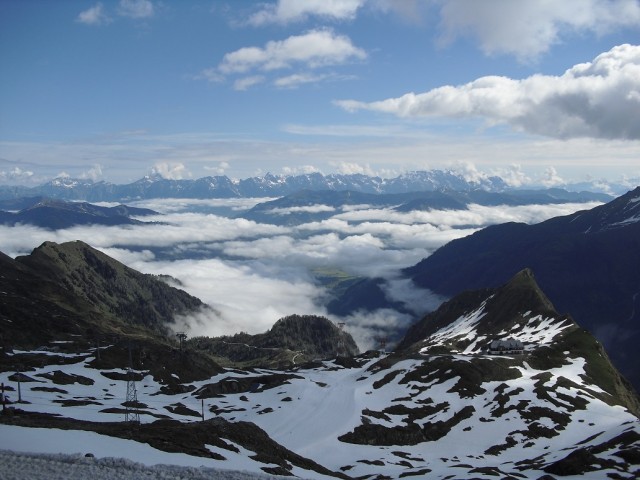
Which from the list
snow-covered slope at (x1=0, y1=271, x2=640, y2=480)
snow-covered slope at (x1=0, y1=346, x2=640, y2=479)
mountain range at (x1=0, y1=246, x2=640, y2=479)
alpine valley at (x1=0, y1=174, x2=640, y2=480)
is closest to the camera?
alpine valley at (x1=0, y1=174, x2=640, y2=480)

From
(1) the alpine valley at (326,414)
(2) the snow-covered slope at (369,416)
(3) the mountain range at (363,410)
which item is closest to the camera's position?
(1) the alpine valley at (326,414)

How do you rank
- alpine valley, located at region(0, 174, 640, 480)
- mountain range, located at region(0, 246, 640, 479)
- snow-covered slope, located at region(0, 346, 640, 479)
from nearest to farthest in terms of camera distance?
alpine valley, located at region(0, 174, 640, 480) < mountain range, located at region(0, 246, 640, 479) < snow-covered slope, located at region(0, 346, 640, 479)

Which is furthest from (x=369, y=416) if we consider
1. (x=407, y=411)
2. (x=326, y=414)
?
(x=326, y=414)

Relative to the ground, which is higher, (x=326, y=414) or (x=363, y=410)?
(x=363, y=410)

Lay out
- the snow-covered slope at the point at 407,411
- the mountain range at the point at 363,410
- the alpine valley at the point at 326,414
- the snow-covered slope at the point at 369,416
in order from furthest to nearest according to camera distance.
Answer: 1. the snow-covered slope at the point at 407,411
2. the mountain range at the point at 363,410
3. the snow-covered slope at the point at 369,416
4. the alpine valley at the point at 326,414

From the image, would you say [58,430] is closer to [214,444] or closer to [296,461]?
[214,444]

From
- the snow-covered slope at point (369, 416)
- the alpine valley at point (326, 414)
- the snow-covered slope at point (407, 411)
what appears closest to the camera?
the alpine valley at point (326, 414)

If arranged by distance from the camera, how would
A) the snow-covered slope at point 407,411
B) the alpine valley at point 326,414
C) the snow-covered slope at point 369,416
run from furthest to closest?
the snow-covered slope at point 407,411 < the snow-covered slope at point 369,416 < the alpine valley at point 326,414

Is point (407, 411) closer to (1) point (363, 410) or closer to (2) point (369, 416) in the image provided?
(2) point (369, 416)

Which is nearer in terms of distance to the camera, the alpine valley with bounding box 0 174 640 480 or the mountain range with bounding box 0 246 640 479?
the alpine valley with bounding box 0 174 640 480

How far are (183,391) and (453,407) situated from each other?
7286 cm

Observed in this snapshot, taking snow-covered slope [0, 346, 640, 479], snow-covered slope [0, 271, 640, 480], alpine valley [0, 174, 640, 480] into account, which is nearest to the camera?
alpine valley [0, 174, 640, 480]

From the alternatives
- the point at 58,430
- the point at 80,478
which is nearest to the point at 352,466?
the point at 58,430

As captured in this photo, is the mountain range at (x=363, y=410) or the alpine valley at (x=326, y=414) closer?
the alpine valley at (x=326, y=414)
